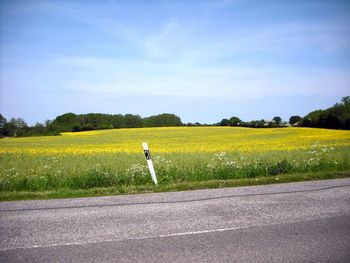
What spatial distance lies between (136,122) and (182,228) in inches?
3352

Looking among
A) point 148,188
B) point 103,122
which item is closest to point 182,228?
point 148,188

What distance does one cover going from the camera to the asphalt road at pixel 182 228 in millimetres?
3650

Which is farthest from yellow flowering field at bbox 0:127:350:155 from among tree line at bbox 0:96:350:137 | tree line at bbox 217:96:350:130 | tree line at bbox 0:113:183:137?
tree line at bbox 0:113:183:137

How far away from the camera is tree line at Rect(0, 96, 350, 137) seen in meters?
57.7

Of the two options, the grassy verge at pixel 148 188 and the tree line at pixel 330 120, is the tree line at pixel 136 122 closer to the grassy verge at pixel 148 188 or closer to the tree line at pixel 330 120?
the tree line at pixel 330 120

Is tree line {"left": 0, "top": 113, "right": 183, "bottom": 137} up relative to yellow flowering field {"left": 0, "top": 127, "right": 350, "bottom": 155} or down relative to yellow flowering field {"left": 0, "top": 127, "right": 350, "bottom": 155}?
up

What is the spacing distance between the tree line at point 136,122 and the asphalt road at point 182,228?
180ft

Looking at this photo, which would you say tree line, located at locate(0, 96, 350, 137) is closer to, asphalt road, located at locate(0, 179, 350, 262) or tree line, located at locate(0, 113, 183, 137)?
tree line, located at locate(0, 113, 183, 137)

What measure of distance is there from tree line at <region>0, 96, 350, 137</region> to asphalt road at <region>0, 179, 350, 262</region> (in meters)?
54.8

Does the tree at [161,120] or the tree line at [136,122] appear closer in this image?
the tree line at [136,122]

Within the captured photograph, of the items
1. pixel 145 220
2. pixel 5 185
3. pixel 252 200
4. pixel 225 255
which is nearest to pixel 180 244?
pixel 225 255

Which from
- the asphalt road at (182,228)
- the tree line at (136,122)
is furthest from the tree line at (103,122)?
the asphalt road at (182,228)

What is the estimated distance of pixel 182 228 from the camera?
448 centimetres

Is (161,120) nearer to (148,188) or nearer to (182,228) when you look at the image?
(148,188)
